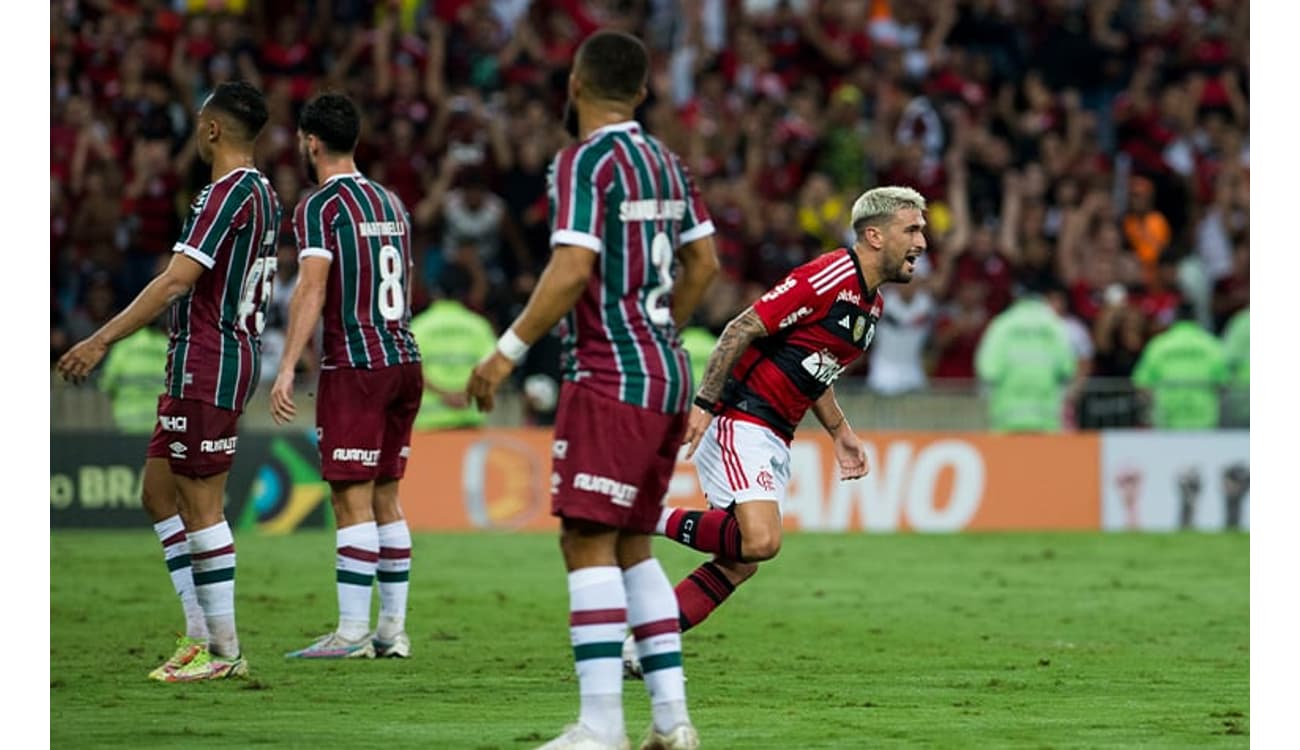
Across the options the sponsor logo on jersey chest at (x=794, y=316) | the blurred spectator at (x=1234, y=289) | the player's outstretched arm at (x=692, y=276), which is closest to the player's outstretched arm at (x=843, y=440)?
the sponsor logo on jersey chest at (x=794, y=316)

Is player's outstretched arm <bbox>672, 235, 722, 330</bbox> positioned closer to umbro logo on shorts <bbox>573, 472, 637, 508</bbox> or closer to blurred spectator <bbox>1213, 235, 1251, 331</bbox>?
umbro logo on shorts <bbox>573, 472, 637, 508</bbox>

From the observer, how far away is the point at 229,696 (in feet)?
31.0

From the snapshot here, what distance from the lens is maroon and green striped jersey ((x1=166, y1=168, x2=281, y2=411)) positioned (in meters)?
10.1

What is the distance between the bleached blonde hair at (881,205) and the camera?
10070 millimetres

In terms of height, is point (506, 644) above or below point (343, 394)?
below

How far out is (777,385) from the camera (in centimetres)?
1016

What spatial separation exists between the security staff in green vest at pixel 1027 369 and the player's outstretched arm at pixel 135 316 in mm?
12249

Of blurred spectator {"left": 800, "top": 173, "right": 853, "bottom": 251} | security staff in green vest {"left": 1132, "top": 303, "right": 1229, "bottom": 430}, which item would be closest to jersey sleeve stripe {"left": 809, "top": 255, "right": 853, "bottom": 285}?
security staff in green vest {"left": 1132, "top": 303, "right": 1229, "bottom": 430}
